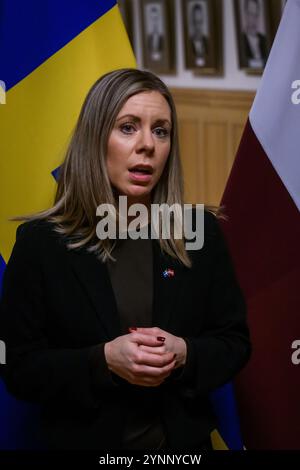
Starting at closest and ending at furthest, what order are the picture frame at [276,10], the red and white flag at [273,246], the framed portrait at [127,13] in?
the red and white flag at [273,246] < the picture frame at [276,10] < the framed portrait at [127,13]

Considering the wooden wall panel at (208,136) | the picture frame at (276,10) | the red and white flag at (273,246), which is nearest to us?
the red and white flag at (273,246)

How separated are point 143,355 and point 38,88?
2.33ft

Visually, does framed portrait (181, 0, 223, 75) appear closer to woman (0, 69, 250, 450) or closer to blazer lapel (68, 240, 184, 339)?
woman (0, 69, 250, 450)

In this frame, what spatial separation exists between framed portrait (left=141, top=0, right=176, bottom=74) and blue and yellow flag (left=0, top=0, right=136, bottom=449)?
374 cm

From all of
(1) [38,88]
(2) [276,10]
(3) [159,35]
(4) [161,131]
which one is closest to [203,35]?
(3) [159,35]

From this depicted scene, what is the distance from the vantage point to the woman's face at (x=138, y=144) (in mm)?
1242

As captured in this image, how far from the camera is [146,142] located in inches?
48.7

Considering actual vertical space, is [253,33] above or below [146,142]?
above

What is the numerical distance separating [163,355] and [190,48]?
14.0ft

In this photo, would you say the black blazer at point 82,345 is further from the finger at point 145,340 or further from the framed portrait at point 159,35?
the framed portrait at point 159,35

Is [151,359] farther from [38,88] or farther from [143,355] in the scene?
[38,88]

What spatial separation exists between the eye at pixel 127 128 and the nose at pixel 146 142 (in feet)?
0.06

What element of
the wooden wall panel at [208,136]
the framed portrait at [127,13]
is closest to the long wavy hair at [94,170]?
the wooden wall panel at [208,136]
